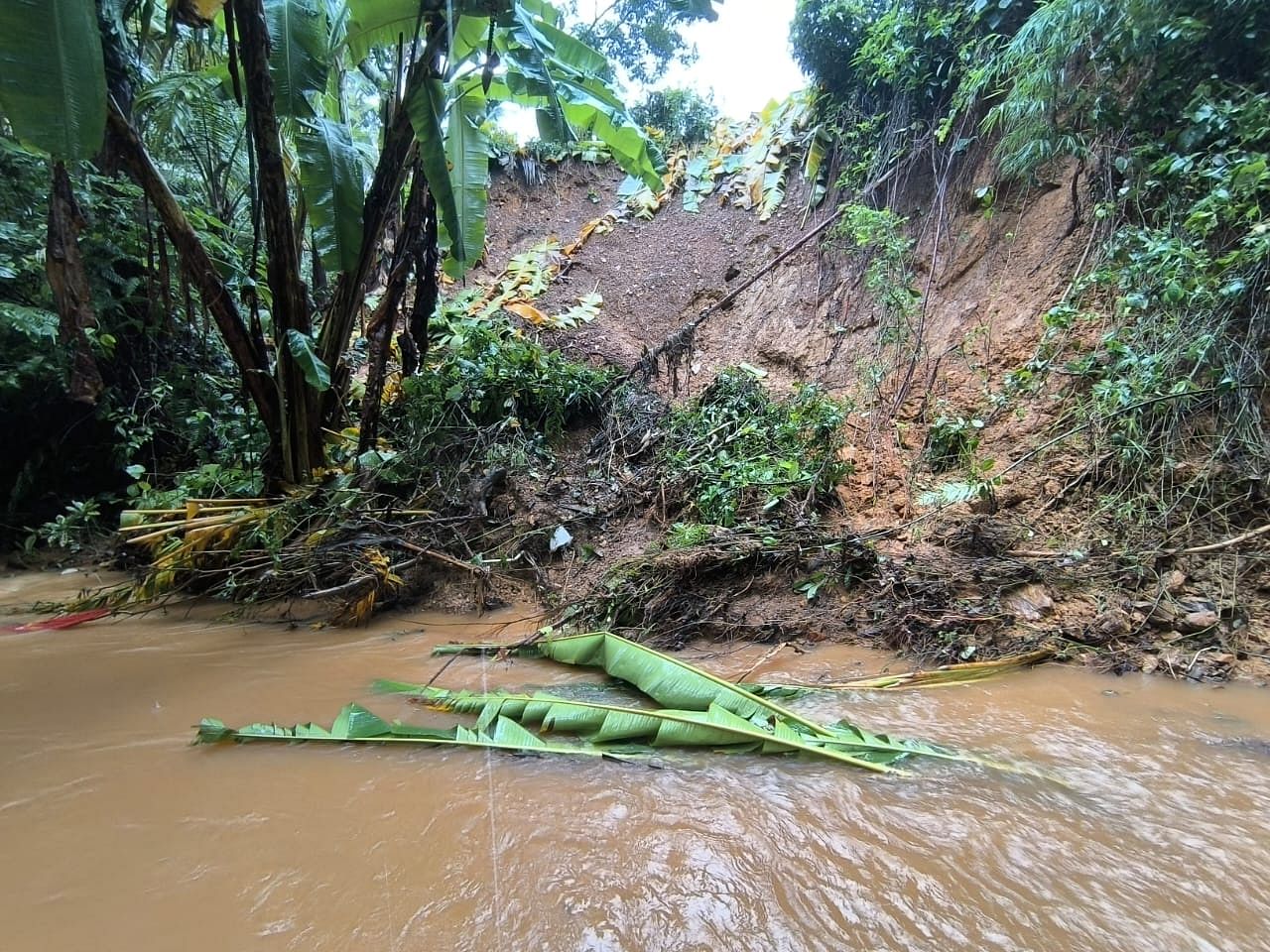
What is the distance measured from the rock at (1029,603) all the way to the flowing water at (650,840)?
1.82ft

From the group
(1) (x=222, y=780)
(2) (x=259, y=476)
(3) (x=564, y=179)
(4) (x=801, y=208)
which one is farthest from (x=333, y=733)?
(3) (x=564, y=179)

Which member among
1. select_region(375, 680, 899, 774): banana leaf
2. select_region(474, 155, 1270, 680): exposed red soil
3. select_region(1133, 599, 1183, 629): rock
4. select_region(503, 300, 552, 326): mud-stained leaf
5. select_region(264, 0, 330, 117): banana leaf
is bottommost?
select_region(375, 680, 899, 774): banana leaf

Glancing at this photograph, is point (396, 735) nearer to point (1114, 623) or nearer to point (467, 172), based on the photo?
point (1114, 623)

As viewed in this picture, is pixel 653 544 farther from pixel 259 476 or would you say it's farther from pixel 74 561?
pixel 74 561

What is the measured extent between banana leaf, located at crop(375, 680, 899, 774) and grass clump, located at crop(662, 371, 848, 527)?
81.2 inches

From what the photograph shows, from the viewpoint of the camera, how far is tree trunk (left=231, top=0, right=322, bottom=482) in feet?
12.2

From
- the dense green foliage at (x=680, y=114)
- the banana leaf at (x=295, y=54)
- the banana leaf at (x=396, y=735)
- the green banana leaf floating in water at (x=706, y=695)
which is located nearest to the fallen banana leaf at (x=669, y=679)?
the green banana leaf floating in water at (x=706, y=695)

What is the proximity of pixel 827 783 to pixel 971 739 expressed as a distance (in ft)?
1.94

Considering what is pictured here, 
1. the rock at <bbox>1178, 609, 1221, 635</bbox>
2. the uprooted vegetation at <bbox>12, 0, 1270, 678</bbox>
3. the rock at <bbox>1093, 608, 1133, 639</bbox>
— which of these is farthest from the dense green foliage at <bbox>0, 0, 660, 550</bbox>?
the rock at <bbox>1178, 609, 1221, 635</bbox>

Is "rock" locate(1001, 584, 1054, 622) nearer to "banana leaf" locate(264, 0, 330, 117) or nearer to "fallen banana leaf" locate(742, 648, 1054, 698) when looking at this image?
"fallen banana leaf" locate(742, 648, 1054, 698)

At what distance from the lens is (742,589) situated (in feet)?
10.8

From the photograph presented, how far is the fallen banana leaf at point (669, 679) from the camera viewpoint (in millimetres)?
1893

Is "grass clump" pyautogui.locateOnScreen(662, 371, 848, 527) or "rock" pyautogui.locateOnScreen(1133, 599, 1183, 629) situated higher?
"grass clump" pyautogui.locateOnScreen(662, 371, 848, 527)

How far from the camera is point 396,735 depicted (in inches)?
71.9
